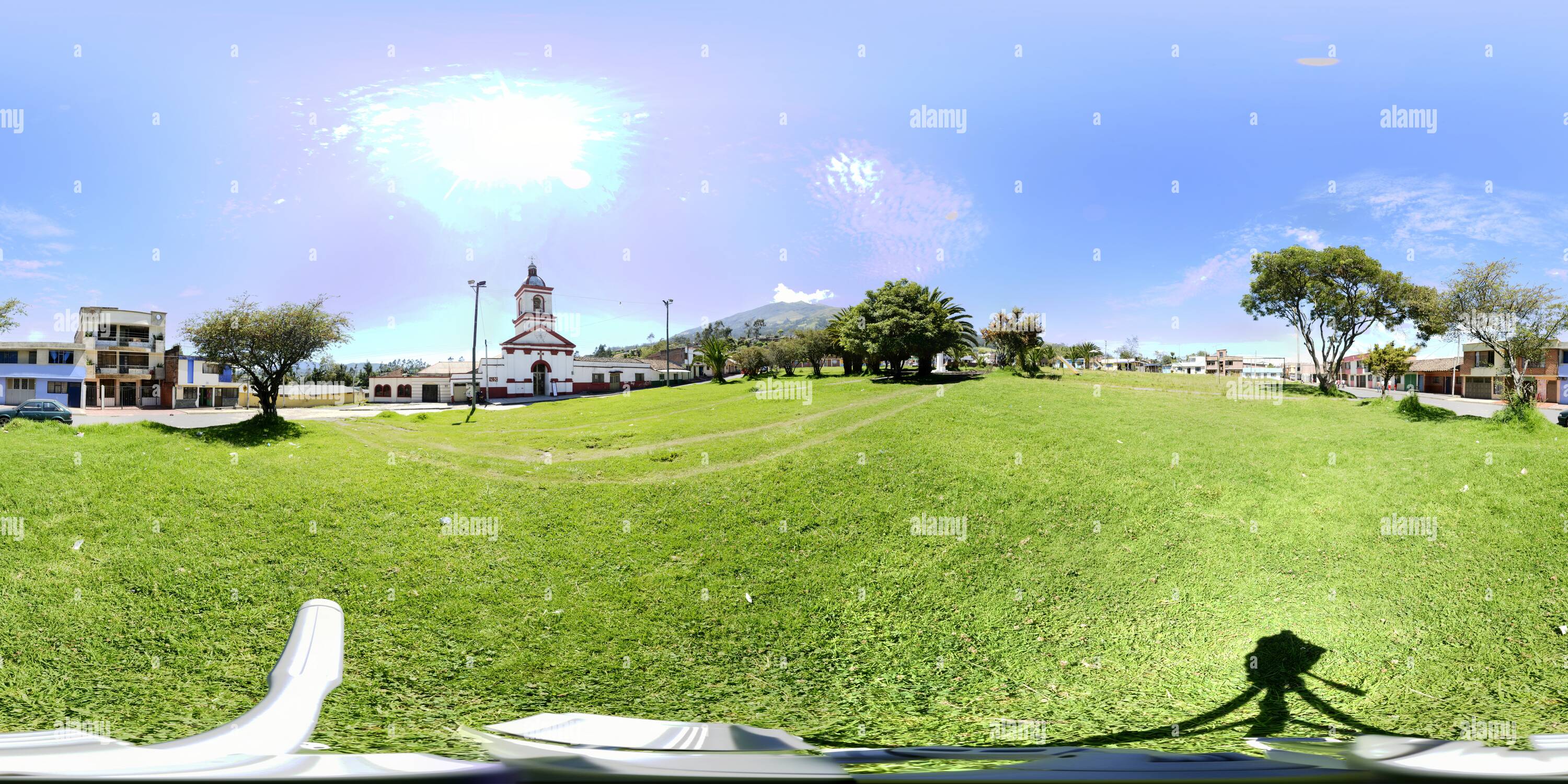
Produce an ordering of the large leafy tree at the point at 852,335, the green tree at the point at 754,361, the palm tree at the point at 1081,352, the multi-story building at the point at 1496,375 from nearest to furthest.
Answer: the large leafy tree at the point at 852,335
the multi-story building at the point at 1496,375
the green tree at the point at 754,361
the palm tree at the point at 1081,352

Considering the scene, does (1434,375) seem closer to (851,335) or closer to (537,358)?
(851,335)

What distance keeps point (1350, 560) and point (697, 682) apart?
7280mm

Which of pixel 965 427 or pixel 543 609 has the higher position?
pixel 965 427

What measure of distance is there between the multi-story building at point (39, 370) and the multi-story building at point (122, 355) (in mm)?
471

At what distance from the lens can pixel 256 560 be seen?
5340 millimetres

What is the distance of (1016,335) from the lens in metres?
26.5

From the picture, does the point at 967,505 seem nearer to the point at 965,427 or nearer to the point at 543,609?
the point at 965,427

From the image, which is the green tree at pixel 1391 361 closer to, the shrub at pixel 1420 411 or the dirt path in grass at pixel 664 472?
the shrub at pixel 1420 411

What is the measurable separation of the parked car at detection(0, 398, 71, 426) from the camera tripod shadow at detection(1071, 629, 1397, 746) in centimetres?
2469

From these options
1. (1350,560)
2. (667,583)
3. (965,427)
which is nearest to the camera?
(667,583)

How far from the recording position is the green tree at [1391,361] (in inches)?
1677

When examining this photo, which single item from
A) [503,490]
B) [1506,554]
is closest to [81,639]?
[503,490]

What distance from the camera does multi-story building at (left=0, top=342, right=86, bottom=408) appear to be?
25516 mm

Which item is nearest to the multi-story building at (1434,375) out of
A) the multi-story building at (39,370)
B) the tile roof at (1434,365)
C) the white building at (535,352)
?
the tile roof at (1434,365)
